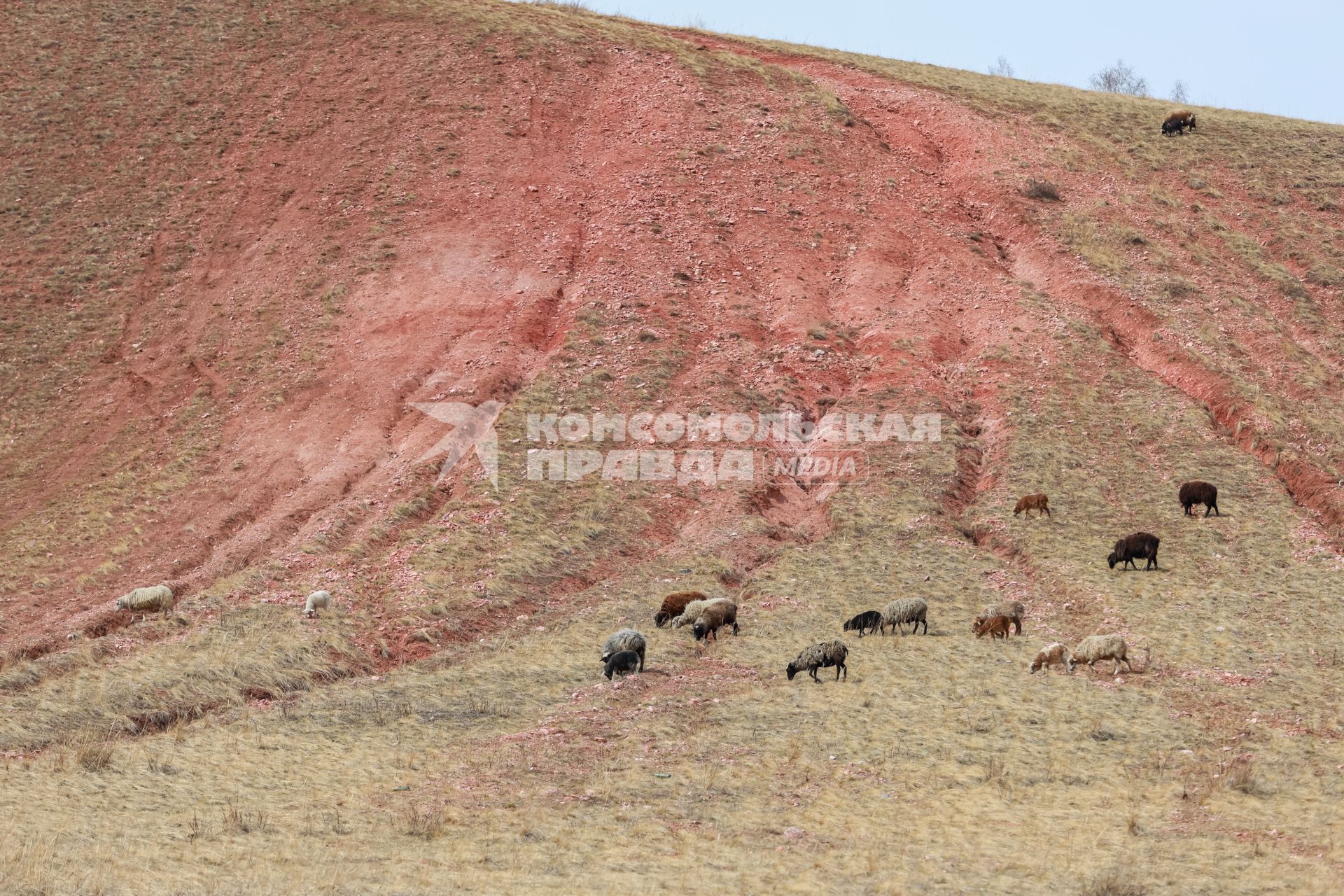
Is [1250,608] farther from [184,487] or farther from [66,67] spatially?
[66,67]

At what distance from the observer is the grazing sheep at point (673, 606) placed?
24.6 m

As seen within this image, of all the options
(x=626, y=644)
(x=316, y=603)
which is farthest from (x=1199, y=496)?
(x=316, y=603)

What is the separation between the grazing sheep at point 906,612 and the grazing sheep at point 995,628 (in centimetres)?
105

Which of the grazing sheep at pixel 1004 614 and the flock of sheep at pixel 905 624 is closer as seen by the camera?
the flock of sheep at pixel 905 624

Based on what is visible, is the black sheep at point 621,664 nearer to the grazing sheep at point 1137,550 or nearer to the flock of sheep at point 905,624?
the flock of sheep at point 905,624

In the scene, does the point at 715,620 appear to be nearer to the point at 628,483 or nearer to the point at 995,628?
the point at 995,628

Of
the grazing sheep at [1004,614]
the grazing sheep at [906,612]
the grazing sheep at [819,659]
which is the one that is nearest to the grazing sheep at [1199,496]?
the grazing sheep at [1004,614]

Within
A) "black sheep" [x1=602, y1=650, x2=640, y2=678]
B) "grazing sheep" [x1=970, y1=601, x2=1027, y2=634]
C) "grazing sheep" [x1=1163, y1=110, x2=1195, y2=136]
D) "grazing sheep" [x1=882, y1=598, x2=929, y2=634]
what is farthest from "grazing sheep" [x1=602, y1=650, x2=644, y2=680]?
"grazing sheep" [x1=1163, y1=110, x2=1195, y2=136]

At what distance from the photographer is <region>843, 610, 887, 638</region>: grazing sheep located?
78.1 ft

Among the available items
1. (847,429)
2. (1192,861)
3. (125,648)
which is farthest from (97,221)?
(1192,861)

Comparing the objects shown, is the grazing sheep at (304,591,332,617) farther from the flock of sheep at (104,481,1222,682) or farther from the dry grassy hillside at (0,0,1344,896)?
the dry grassy hillside at (0,0,1344,896)

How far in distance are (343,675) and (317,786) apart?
19.9 ft

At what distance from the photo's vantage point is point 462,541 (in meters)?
27.8

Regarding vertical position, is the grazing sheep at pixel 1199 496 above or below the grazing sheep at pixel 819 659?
above
